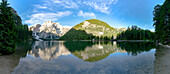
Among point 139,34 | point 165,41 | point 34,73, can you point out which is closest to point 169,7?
point 165,41

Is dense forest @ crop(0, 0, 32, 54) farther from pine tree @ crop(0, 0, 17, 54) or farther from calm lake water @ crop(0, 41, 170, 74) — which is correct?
calm lake water @ crop(0, 41, 170, 74)

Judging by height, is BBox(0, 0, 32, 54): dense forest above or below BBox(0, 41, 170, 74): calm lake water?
above

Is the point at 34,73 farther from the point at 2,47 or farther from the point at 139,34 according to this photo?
the point at 139,34

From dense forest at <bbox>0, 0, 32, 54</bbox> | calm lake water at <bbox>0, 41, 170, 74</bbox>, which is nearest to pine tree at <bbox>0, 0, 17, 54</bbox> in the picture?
dense forest at <bbox>0, 0, 32, 54</bbox>

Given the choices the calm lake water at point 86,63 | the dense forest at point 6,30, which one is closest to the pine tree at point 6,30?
the dense forest at point 6,30

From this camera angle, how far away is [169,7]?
3931 cm

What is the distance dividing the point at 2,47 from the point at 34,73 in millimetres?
15525

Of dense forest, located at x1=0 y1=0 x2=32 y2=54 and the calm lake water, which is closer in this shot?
the calm lake water

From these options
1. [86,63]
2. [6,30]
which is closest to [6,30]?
[6,30]

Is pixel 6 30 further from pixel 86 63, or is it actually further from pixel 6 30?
pixel 86 63

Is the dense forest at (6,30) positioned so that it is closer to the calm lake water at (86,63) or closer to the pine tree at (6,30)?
the pine tree at (6,30)

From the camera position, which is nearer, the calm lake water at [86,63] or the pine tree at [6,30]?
the calm lake water at [86,63]

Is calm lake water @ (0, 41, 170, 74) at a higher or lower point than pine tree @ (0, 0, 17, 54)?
lower

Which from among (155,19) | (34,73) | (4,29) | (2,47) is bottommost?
(34,73)
